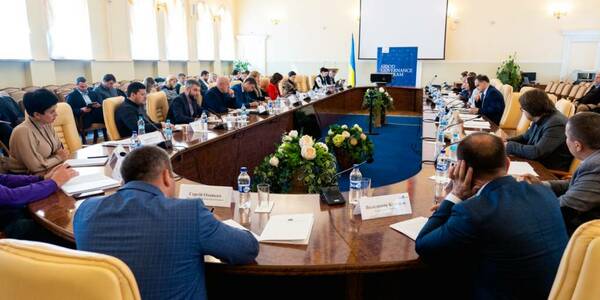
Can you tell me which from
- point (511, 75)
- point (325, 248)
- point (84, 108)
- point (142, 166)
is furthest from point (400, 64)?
point (142, 166)

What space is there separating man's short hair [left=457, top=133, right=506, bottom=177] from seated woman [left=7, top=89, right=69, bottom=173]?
2.37 meters

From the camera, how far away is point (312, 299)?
1739 mm

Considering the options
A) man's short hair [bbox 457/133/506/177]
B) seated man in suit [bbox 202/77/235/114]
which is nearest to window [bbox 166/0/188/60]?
seated man in suit [bbox 202/77/235/114]

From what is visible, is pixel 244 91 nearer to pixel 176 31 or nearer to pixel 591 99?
pixel 176 31

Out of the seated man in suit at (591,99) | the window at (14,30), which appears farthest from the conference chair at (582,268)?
the seated man in suit at (591,99)

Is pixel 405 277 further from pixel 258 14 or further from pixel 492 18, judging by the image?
pixel 258 14

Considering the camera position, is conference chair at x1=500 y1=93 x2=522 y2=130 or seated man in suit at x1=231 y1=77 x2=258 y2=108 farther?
seated man in suit at x1=231 y1=77 x2=258 y2=108

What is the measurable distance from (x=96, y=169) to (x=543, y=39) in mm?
12178

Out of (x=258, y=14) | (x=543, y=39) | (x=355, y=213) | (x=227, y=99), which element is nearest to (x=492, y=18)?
(x=543, y=39)

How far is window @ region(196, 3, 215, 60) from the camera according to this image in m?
12.2

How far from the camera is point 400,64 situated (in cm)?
1095

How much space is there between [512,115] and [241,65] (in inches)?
395

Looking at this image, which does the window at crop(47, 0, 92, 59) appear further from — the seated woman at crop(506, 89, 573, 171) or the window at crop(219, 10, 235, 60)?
the seated woman at crop(506, 89, 573, 171)

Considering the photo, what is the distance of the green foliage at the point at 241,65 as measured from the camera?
13.7m
